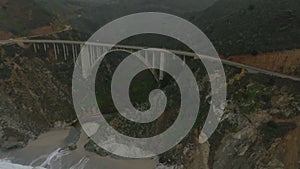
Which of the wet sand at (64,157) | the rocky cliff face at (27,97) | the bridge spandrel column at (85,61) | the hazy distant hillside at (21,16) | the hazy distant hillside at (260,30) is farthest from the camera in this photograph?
the hazy distant hillside at (21,16)

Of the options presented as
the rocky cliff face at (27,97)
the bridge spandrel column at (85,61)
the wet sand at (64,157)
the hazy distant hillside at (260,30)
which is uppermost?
the hazy distant hillside at (260,30)

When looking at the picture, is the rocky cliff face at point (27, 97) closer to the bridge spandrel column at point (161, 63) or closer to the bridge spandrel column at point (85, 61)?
the bridge spandrel column at point (85, 61)

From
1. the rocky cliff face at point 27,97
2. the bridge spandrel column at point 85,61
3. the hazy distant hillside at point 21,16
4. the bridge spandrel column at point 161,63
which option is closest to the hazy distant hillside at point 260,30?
the bridge spandrel column at point 161,63

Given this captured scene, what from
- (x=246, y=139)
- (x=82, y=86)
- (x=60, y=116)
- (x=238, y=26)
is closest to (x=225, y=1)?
(x=238, y=26)

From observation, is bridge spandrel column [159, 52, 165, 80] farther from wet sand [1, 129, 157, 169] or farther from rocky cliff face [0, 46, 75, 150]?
rocky cliff face [0, 46, 75, 150]

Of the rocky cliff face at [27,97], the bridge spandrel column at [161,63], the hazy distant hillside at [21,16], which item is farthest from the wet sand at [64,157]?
the hazy distant hillside at [21,16]

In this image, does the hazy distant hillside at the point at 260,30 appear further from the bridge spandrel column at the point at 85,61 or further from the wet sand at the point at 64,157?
the bridge spandrel column at the point at 85,61

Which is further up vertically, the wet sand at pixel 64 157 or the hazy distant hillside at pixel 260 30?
the hazy distant hillside at pixel 260 30

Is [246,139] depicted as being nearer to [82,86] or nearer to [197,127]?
[197,127]

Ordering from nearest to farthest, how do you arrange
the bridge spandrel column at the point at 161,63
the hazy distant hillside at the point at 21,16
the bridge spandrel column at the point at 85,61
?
the bridge spandrel column at the point at 161,63, the bridge spandrel column at the point at 85,61, the hazy distant hillside at the point at 21,16

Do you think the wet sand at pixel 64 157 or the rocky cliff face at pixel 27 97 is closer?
the wet sand at pixel 64 157

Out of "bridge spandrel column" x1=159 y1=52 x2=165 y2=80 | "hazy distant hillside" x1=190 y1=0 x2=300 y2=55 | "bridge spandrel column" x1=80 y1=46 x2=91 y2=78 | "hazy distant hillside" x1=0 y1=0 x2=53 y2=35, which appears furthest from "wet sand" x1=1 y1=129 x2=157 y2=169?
"hazy distant hillside" x1=0 y1=0 x2=53 y2=35
